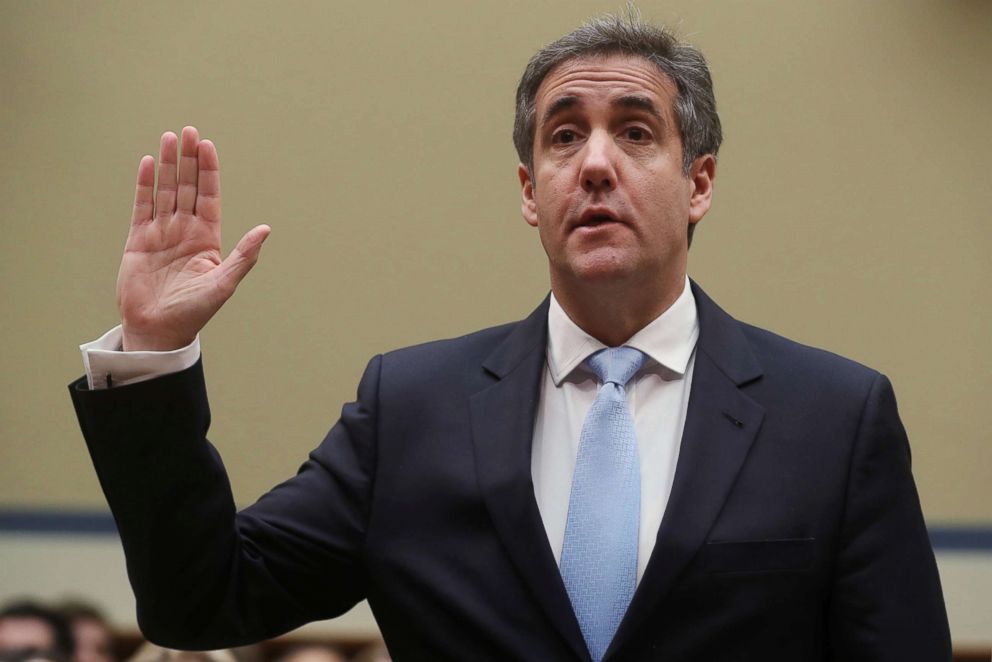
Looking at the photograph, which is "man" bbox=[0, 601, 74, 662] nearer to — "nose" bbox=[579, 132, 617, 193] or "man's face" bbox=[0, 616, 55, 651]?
"man's face" bbox=[0, 616, 55, 651]

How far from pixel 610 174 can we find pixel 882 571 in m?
0.63

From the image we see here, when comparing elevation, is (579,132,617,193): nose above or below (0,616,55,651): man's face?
above

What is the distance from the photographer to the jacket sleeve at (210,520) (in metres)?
1.62

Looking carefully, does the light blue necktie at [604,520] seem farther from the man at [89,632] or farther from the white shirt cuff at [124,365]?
the man at [89,632]

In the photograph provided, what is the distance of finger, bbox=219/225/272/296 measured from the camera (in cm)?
169

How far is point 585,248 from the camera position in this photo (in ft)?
6.02

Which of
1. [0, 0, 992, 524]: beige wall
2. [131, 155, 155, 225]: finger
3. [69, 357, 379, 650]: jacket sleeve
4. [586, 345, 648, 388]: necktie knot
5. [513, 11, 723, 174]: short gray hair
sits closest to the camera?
[69, 357, 379, 650]: jacket sleeve

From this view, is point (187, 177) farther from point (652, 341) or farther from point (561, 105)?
point (652, 341)

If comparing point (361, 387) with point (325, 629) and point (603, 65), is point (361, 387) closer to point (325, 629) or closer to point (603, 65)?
point (603, 65)

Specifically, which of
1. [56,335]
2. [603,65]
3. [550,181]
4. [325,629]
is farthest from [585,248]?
[56,335]

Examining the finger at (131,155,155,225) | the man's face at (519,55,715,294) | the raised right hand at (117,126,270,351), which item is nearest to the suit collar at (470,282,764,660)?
the man's face at (519,55,715,294)

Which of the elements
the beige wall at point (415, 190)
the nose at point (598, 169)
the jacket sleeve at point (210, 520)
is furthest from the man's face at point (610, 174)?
the beige wall at point (415, 190)

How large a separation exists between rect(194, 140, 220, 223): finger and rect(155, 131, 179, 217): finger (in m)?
0.03

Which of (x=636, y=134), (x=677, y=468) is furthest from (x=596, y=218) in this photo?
(x=677, y=468)
